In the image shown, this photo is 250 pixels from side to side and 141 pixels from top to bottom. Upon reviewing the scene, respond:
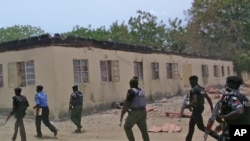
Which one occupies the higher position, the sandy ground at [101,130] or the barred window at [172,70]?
the barred window at [172,70]

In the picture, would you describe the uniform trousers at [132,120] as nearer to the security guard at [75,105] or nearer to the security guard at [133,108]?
the security guard at [133,108]

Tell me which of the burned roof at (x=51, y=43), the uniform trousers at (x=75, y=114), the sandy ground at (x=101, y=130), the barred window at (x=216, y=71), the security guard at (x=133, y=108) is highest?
the burned roof at (x=51, y=43)

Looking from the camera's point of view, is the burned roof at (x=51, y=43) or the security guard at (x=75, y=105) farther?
the burned roof at (x=51, y=43)

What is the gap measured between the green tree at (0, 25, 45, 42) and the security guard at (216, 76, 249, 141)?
1872 inches

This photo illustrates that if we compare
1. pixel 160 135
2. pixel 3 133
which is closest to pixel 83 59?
pixel 3 133

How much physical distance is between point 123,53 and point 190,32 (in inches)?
760

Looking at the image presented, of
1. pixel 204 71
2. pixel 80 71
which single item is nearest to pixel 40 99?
pixel 80 71

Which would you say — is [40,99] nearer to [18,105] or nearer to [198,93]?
[18,105]

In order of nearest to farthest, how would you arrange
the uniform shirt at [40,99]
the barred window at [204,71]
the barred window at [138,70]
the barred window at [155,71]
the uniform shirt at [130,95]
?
the uniform shirt at [130,95] → the uniform shirt at [40,99] → the barred window at [138,70] → the barred window at [155,71] → the barred window at [204,71]

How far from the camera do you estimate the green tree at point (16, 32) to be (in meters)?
52.0

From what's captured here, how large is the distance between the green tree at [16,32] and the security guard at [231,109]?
47546 millimetres

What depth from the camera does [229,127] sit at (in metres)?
5.49

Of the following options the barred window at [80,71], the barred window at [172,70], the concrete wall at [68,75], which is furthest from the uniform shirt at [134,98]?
the barred window at [172,70]

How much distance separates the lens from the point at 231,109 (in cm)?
546
